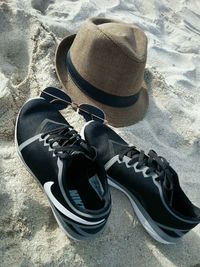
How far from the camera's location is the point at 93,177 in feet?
5.24

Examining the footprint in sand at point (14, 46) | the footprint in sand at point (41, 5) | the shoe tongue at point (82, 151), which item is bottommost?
the footprint in sand at point (41, 5)

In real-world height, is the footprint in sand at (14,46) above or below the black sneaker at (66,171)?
below

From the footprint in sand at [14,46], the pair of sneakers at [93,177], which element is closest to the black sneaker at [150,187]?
the pair of sneakers at [93,177]

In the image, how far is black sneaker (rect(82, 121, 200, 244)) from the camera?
5.04 ft

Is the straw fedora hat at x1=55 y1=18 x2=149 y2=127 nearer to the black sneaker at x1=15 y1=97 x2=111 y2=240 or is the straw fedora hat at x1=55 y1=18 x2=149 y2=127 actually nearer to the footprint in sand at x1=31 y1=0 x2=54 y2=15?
the black sneaker at x1=15 y1=97 x2=111 y2=240

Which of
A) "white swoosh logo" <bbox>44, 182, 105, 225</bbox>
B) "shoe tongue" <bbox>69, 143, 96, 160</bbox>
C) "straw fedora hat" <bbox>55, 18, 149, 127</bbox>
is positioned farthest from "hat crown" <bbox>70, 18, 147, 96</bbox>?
"white swoosh logo" <bbox>44, 182, 105, 225</bbox>

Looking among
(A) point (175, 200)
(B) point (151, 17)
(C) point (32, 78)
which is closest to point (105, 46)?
(C) point (32, 78)

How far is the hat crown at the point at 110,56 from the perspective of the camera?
1.87m

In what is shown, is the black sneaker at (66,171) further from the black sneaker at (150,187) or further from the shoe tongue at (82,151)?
the black sneaker at (150,187)

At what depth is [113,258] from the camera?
4.97ft

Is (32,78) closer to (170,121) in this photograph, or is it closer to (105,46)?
(105,46)

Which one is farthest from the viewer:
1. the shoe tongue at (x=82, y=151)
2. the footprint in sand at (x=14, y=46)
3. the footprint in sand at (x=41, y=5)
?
the footprint in sand at (x=41, y=5)

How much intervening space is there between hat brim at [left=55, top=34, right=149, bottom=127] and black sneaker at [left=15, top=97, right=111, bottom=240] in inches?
10.6

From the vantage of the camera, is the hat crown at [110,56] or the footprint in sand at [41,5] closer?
the hat crown at [110,56]
